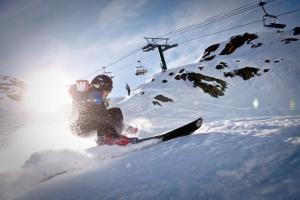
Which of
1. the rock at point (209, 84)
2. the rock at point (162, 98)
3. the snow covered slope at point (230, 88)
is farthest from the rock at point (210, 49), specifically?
the rock at point (162, 98)

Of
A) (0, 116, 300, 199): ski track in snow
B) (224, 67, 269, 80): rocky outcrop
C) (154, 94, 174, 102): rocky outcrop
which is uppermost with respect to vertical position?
(224, 67, 269, 80): rocky outcrop

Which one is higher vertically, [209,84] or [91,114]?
[209,84]

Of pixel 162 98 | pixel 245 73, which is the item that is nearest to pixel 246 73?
pixel 245 73

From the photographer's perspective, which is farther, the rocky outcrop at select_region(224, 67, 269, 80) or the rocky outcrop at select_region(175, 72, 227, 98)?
the rocky outcrop at select_region(224, 67, 269, 80)

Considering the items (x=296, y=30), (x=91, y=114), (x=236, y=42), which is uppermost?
(x=236, y=42)

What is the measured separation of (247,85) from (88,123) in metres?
25.1

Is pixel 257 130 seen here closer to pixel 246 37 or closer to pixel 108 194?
Result: pixel 108 194

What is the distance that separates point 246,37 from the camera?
4025 centimetres

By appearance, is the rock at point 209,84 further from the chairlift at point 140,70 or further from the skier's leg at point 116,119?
the skier's leg at point 116,119

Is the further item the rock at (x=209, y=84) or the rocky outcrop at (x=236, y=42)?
the rocky outcrop at (x=236, y=42)

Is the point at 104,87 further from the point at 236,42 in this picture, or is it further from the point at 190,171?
the point at 236,42

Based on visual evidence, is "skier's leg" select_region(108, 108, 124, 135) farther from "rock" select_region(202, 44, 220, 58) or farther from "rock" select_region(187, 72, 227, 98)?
"rock" select_region(202, 44, 220, 58)

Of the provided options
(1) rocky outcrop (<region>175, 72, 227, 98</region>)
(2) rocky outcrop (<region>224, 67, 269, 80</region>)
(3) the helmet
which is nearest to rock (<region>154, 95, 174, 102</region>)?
(1) rocky outcrop (<region>175, 72, 227, 98</region>)

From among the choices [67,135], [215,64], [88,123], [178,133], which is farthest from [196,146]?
[215,64]
